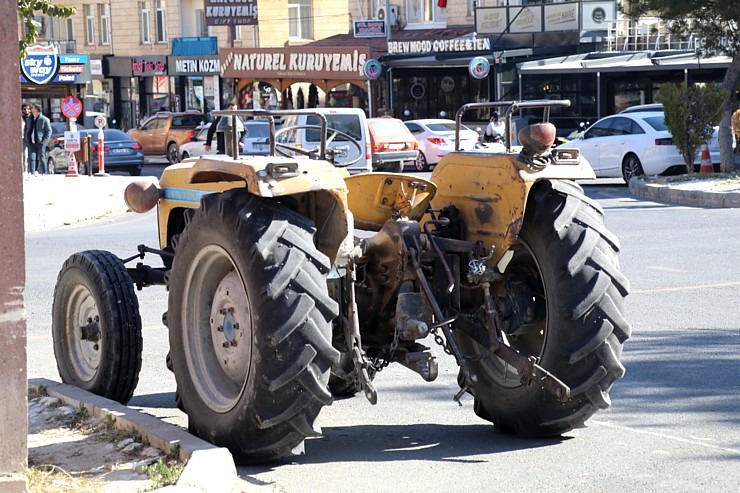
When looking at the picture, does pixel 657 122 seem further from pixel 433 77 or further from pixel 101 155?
pixel 433 77

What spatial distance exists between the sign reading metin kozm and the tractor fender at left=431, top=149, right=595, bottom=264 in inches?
1820

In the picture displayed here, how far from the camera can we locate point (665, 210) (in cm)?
1978

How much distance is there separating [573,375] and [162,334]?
4.67 m

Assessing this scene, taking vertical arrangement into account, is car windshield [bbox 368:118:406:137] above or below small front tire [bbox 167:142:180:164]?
above

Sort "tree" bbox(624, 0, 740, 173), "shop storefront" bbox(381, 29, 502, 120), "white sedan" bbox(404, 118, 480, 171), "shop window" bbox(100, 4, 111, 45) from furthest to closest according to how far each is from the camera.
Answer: "shop window" bbox(100, 4, 111, 45)
"shop storefront" bbox(381, 29, 502, 120)
"white sedan" bbox(404, 118, 480, 171)
"tree" bbox(624, 0, 740, 173)

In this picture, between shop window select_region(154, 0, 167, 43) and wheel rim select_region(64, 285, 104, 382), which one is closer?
wheel rim select_region(64, 285, 104, 382)

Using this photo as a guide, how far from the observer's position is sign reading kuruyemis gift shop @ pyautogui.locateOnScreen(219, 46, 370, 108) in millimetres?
45594

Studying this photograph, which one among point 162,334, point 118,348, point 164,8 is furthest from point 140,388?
point 164,8

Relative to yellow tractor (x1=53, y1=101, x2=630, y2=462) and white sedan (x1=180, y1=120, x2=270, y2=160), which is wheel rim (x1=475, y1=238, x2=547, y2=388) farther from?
white sedan (x1=180, y1=120, x2=270, y2=160)

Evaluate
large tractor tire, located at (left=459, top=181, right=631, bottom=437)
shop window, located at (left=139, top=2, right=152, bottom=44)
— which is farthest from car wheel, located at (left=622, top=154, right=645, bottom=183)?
shop window, located at (left=139, top=2, right=152, bottom=44)

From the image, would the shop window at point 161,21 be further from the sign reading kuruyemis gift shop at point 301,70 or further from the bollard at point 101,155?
the bollard at point 101,155

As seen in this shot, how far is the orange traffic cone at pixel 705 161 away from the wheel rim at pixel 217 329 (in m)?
19.7

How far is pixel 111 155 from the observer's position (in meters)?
35.6

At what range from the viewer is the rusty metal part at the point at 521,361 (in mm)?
5926
